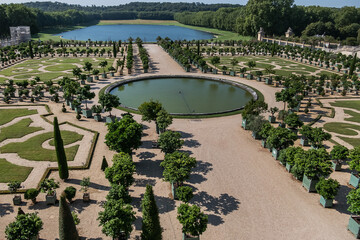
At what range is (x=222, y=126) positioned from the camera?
130ft

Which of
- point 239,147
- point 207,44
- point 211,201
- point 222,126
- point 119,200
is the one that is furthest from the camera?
point 207,44

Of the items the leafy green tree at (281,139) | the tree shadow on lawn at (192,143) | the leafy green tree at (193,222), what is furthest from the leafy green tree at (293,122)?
the leafy green tree at (193,222)

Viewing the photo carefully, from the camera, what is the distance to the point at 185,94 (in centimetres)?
5475

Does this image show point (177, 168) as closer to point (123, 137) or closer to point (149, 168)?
point (149, 168)

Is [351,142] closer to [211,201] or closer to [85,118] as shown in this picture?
[211,201]

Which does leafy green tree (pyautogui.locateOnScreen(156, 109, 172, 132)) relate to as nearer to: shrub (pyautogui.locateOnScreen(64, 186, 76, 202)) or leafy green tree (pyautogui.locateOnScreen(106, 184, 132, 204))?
leafy green tree (pyautogui.locateOnScreen(106, 184, 132, 204))

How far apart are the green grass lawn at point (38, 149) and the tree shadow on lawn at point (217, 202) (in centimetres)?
1551

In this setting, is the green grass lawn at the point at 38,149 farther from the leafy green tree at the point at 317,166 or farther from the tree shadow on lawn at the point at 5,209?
the leafy green tree at the point at 317,166

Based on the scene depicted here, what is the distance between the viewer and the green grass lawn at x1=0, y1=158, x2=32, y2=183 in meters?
27.3

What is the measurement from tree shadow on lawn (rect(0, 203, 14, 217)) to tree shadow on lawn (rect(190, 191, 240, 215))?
50.2 feet

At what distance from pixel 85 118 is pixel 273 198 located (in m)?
29.8

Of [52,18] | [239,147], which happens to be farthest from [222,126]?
[52,18]

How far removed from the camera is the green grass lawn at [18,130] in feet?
119

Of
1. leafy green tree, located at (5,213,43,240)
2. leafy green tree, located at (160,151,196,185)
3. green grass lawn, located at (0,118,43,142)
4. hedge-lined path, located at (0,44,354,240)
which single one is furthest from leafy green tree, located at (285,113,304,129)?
green grass lawn, located at (0,118,43,142)
